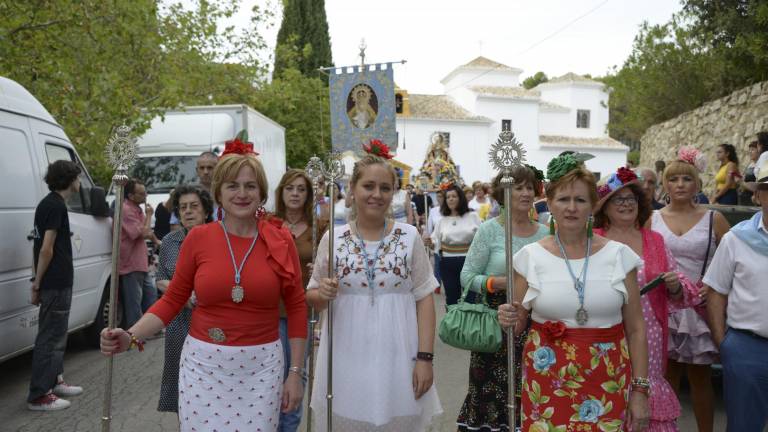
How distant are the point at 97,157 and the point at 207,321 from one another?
841cm

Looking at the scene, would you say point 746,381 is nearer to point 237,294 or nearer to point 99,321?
point 237,294

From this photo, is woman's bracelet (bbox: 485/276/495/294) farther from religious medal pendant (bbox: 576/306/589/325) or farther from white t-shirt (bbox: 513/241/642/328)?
religious medal pendant (bbox: 576/306/589/325)

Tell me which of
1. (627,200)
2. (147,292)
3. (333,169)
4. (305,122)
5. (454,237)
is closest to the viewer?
(333,169)

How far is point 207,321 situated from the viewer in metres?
2.92

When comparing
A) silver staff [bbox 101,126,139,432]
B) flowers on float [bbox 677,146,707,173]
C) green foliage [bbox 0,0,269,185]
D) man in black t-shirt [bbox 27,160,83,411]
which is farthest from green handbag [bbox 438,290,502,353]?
green foliage [bbox 0,0,269,185]

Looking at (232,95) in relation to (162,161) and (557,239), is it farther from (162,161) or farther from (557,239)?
(557,239)

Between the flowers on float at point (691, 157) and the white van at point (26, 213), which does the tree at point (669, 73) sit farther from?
the white van at point (26, 213)

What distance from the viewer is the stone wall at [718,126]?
1250 cm

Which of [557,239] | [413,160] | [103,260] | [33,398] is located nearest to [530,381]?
[557,239]

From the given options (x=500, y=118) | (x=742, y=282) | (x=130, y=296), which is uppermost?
(x=500, y=118)

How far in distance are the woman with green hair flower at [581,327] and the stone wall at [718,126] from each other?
35.3 feet

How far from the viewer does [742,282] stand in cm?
352

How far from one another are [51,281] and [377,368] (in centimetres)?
363

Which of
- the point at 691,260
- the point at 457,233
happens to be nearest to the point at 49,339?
the point at 457,233
